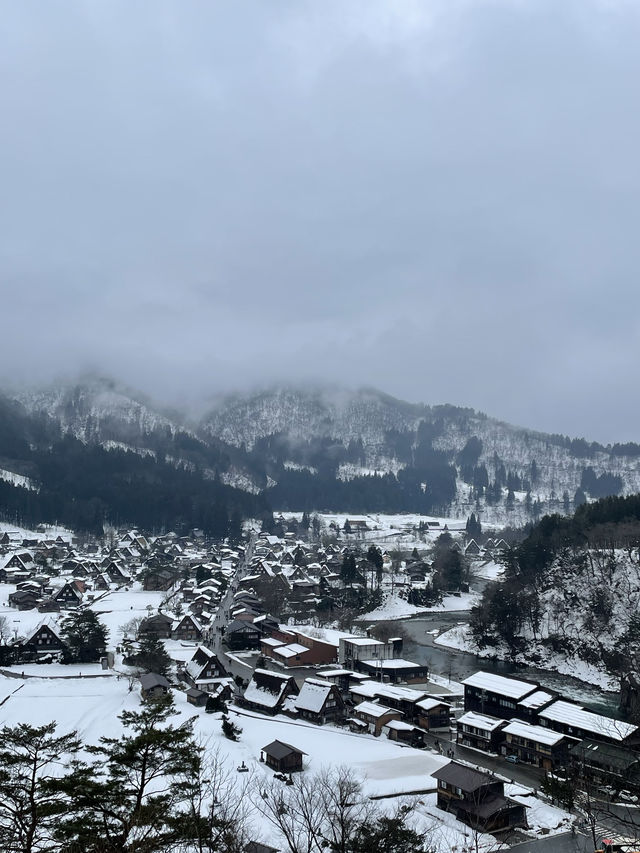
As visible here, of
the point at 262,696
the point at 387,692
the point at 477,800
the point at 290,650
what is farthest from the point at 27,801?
the point at 290,650

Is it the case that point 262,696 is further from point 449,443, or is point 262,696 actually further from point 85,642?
point 449,443

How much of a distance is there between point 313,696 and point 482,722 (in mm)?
6152

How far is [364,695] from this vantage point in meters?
23.7

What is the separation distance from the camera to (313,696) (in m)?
22.9

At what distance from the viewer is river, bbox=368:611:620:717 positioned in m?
26.7

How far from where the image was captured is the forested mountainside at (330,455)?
384 feet

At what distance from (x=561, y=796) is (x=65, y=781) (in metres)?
12.9

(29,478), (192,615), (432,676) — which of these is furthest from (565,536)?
(29,478)

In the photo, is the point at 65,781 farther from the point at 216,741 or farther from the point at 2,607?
the point at 2,607

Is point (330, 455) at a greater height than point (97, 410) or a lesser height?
lesser

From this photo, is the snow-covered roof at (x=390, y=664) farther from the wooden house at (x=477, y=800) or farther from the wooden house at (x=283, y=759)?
the wooden house at (x=477, y=800)

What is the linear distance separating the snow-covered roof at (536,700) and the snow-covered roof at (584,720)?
1.54 ft

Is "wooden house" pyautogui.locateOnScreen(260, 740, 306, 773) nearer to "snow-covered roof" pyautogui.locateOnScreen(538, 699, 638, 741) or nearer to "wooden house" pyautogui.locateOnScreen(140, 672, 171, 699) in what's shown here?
"wooden house" pyautogui.locateOnScreen(140, 672, 171, 699)

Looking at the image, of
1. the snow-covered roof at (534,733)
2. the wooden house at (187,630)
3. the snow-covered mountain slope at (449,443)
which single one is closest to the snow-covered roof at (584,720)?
the snow-covered roof at (534,733)
